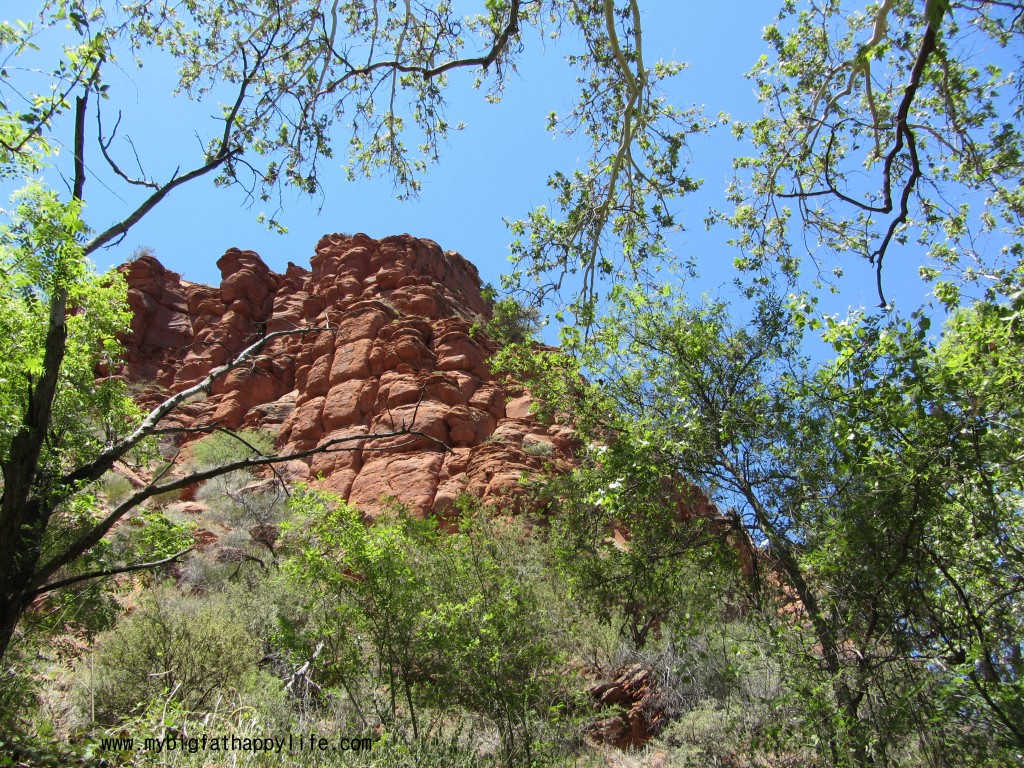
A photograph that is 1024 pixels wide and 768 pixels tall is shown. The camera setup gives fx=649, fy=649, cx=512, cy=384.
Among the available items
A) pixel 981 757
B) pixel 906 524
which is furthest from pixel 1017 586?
pixel 981 757

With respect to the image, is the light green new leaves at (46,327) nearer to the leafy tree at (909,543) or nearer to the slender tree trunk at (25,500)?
the slender tree trunk at (25,500)

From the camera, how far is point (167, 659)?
9398mm

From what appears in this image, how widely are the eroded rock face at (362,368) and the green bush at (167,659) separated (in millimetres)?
5960

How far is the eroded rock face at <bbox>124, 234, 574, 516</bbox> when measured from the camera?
23.8 metres

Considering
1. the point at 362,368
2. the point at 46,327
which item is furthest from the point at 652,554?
the point at 362,368

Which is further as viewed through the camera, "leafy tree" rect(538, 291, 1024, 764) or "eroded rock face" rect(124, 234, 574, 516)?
"eroded rock face" rect(124, 234, 574, 516)

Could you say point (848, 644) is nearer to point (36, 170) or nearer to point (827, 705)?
point (827, 705)

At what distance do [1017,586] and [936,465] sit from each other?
0.96 m

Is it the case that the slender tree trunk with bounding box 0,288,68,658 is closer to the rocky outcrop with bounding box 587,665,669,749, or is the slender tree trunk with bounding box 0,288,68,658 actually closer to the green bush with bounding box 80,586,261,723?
the green bush with bounding box 80,586,261,723

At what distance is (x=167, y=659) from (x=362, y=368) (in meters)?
22.1

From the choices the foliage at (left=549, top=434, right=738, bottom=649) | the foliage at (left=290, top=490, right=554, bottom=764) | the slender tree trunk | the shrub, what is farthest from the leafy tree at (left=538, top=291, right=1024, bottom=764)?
the shrub

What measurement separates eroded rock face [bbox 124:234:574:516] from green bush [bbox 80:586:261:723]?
235 inches

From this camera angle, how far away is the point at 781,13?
8250mm

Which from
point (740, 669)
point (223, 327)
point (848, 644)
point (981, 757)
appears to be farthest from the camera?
point (223, 327)
